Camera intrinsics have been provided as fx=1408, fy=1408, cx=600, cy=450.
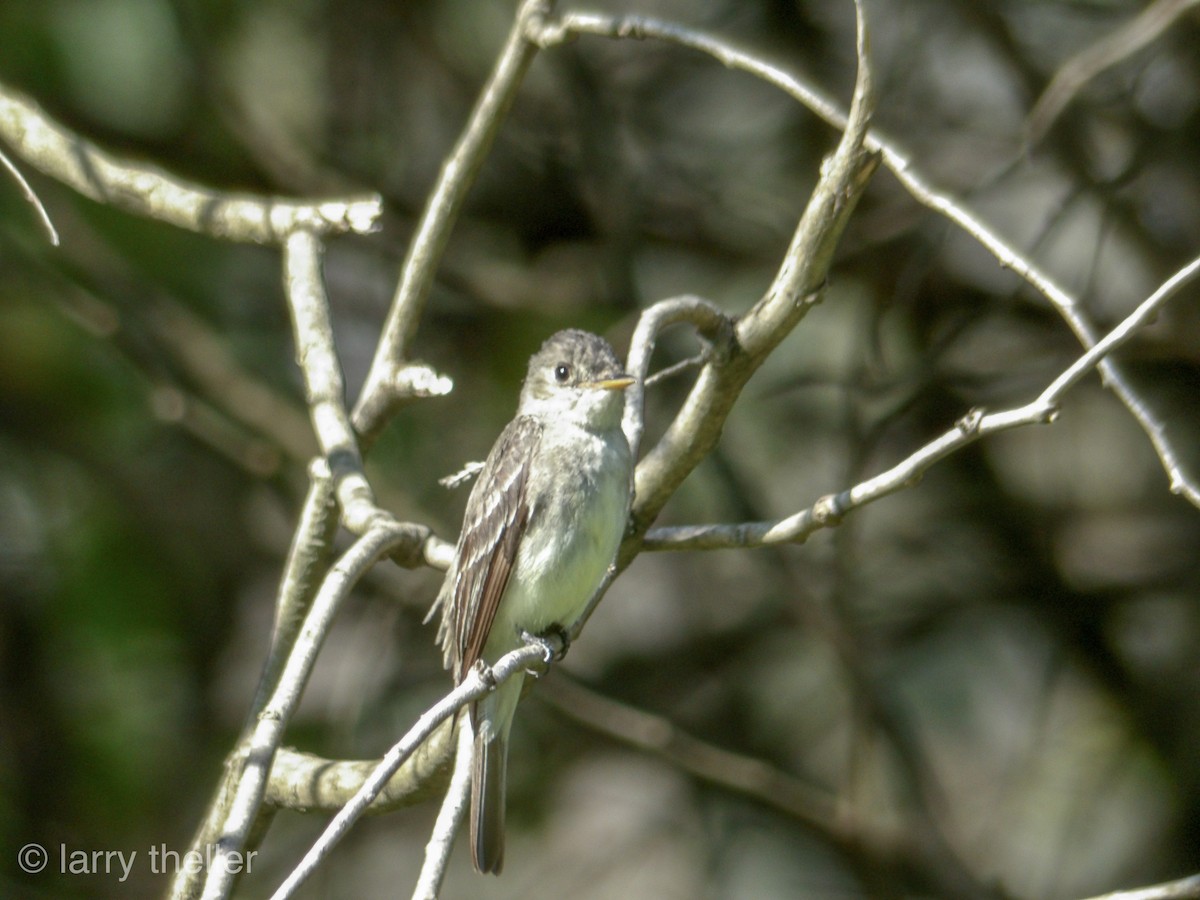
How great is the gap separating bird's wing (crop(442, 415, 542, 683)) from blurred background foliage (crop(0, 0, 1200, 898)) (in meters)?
1.47

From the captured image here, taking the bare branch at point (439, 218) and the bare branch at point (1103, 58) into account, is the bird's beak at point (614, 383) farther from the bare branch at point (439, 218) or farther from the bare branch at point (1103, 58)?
the bare branch at point (1103, 58)

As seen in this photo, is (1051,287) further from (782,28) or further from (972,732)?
(972,732)

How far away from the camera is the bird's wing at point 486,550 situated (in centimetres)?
397

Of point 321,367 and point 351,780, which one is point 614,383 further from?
point 351,780

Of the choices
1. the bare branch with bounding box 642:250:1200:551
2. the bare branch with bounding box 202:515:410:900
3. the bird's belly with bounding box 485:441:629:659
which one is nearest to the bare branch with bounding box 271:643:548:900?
the bare branch with bounding box 202:515:410:900

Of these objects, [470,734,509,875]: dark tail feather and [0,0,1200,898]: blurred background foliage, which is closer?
[470,734,509,875]: dark tail feather

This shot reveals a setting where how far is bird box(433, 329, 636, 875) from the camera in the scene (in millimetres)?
3850

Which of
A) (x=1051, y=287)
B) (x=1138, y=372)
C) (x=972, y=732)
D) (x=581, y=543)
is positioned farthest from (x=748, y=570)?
(x=1051, y=287)

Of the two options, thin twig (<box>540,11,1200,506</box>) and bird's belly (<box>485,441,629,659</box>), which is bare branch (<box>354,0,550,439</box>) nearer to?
thin twig (<box>540,11,1200,506</box>)

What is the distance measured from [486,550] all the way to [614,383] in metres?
0.63

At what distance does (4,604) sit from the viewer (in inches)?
255

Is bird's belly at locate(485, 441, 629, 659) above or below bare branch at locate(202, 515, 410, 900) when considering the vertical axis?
above

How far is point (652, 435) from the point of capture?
6.58 m

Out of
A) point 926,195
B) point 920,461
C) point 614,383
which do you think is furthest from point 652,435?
point 920,461
